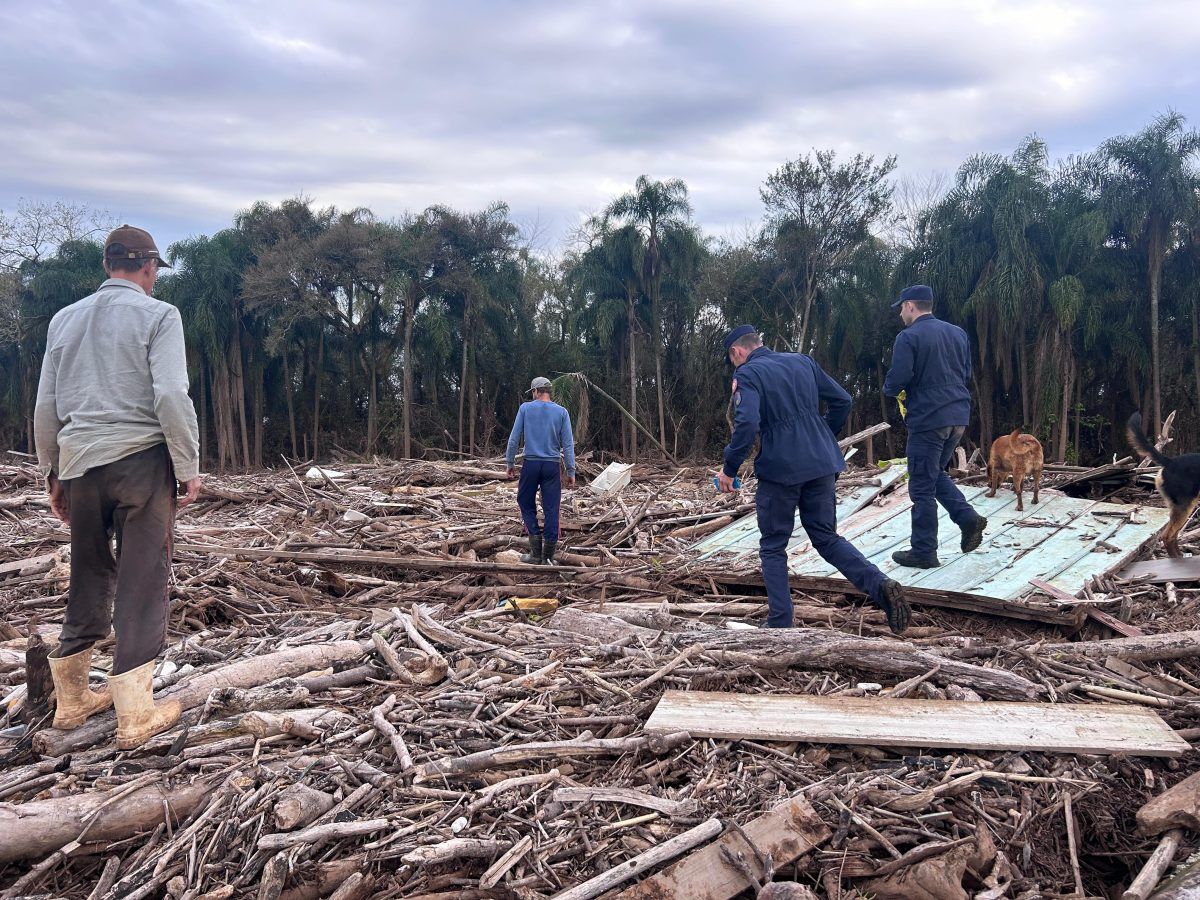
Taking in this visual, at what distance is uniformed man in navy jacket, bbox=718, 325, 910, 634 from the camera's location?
Answer: 5.49 metres

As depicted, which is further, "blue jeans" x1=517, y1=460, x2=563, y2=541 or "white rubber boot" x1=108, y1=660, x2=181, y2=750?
"blue jeans" x1=517, y1=460, x2=563, y2=541

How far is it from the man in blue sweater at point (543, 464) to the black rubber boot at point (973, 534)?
12.8ft

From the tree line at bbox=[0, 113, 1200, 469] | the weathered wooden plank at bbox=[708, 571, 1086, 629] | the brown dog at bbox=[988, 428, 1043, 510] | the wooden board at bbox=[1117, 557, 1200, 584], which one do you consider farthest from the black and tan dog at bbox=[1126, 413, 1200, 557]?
the tree line at bbox=[0, 113, 1200, 469]

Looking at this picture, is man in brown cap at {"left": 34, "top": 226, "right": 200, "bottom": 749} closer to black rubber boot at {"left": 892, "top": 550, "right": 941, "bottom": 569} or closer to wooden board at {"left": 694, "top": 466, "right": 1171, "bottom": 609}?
wooden board at {"left": 694, "top": 466, "right": 1171, "bottom": 609}

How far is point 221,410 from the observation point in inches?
1315

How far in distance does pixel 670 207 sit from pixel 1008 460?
78.7ft

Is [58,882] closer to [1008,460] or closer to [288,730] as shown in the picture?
[288,730]

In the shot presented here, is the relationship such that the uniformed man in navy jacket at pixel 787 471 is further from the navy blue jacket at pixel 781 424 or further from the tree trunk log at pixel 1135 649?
the tree trunk log at pixel 1135 649

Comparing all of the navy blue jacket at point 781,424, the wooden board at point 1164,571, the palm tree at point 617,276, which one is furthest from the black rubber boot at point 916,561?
the palm tree at point 617,276

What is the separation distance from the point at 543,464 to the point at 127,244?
5428mm

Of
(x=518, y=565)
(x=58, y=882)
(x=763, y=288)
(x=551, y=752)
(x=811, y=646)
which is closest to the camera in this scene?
(x=58, y=882)

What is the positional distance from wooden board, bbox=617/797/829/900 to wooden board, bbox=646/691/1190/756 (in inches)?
23.1

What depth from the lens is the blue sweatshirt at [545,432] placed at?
29.2 feet

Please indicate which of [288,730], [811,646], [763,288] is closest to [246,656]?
[288,730]
